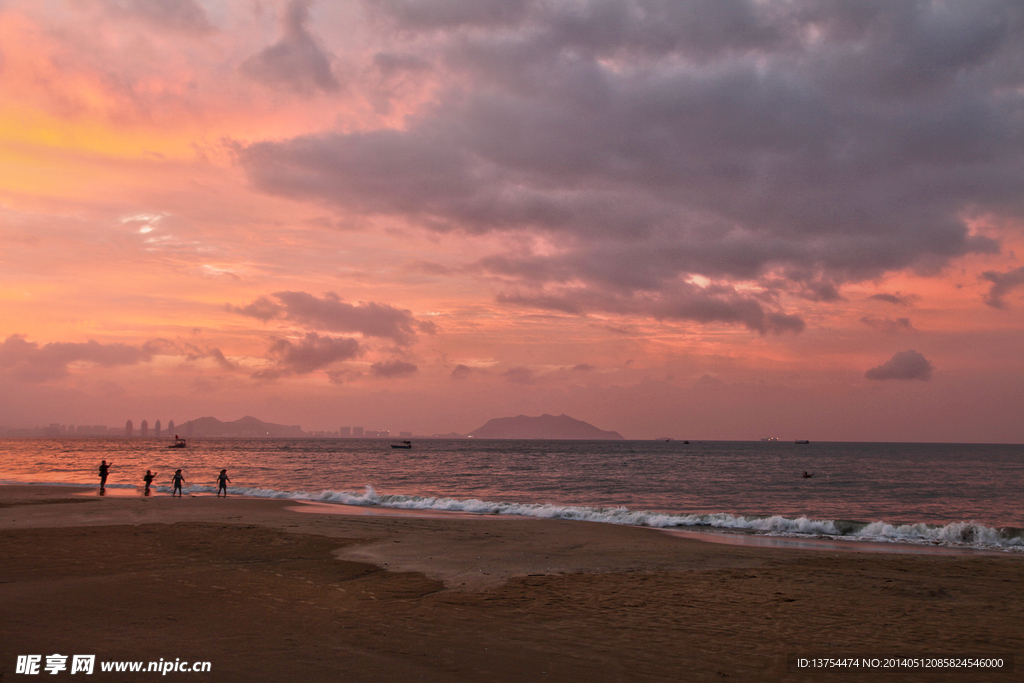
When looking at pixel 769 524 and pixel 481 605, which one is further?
pixel 769 524

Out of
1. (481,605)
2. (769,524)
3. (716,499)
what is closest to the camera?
(481,605)

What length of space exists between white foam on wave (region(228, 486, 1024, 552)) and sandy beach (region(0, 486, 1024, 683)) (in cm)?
539

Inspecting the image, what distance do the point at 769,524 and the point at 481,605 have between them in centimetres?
2275

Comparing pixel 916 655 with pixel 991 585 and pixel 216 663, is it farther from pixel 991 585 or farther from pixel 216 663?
pixel 216 663

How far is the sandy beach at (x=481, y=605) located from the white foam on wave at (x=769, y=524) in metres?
5.39

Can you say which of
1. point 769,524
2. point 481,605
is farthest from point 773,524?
point 481,605

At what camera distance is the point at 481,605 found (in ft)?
40.5

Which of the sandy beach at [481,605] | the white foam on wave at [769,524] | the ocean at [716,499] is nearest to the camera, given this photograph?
the sandy beach at [481,605]

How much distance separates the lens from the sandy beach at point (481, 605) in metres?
8.78

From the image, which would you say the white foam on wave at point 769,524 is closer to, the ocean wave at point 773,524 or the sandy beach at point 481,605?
the ocean wave at point 773,524

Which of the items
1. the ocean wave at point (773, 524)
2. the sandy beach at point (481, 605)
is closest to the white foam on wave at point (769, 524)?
the ocean wave at point (773, 524)

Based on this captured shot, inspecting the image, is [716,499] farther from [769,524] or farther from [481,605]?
[481,605]

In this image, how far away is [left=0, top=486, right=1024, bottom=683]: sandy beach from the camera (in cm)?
878

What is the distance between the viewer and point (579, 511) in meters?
33.5
